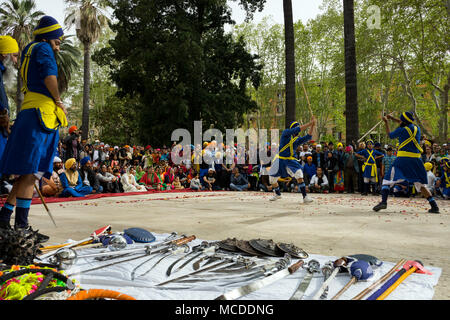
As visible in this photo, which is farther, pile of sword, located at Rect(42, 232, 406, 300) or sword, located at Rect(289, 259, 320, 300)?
pile of sword, located at Rect(42, 232, 406, 300)

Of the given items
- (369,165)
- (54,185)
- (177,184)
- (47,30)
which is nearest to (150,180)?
(177,184)

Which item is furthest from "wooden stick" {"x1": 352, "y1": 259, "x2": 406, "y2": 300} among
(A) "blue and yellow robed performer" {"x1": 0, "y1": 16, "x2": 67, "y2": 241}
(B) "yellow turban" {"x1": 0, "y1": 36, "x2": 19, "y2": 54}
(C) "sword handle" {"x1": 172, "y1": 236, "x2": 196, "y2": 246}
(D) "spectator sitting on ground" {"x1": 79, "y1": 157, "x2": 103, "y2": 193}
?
(D) "spectator sitting on ground" {"x1": 79, "y1": 157, "x2": 103, "y2": 193}

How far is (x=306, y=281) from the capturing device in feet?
7.46

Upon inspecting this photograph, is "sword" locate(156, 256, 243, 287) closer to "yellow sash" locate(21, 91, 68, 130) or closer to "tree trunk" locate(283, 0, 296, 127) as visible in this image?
"yellow sash" locate(21, 91, 68, 130)

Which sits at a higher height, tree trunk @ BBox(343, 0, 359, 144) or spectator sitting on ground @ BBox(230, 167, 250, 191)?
tree trunk @ BBox(343, 0, 359, 144)

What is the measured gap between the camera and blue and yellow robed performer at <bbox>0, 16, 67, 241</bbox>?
3.20 meters

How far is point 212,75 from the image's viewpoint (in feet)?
68.1

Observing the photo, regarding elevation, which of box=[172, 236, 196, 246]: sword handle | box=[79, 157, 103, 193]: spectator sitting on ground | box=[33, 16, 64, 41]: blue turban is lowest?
box=[172, 236, 196, 246]: sword handle

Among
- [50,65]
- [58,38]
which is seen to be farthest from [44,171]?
[58,38]

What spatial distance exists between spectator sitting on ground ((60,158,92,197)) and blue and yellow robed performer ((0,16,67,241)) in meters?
7.09

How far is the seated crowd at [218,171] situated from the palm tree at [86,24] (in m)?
8.00

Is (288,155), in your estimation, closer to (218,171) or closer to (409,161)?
(409,161)

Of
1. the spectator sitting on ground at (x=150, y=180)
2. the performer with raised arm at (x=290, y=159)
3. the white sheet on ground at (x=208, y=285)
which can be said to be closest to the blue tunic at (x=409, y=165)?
the performer with raised arm at (x=290, y=159)
